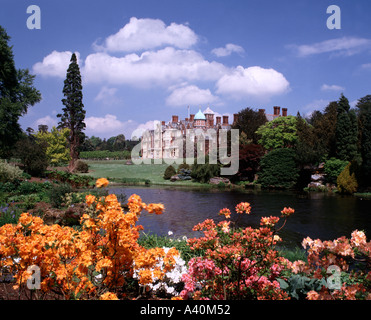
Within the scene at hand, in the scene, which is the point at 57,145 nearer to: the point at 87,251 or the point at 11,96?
the point at 11,96

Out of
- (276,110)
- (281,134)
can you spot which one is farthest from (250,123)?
(276,110)

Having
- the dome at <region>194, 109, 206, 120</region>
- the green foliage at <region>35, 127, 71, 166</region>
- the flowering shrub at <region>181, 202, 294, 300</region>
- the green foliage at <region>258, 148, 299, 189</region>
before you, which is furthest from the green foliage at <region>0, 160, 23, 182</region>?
the dome at <region>194, 109, 206, 120</region>

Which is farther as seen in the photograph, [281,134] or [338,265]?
[281,134]

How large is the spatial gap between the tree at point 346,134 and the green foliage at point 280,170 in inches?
141

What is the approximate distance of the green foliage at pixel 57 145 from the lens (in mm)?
32312

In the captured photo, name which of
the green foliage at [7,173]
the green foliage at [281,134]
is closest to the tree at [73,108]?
the green foliage at [7,173]

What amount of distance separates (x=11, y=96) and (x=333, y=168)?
24903 mm

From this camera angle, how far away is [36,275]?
103 inches

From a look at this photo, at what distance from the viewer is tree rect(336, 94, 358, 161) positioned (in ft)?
71.7

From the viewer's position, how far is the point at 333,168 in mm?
21656

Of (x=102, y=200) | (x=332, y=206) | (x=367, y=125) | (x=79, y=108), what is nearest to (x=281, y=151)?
(x=367, y=125)

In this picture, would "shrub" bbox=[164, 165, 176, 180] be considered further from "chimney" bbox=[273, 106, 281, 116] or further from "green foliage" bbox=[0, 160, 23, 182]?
"chimney" bbox=[273, 106, 281, 116]
